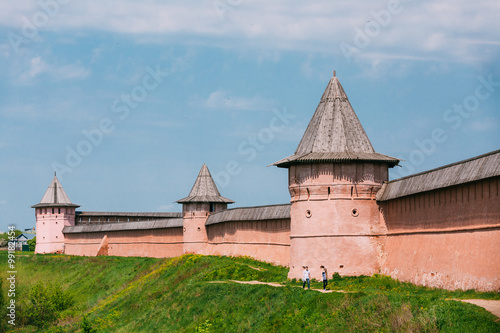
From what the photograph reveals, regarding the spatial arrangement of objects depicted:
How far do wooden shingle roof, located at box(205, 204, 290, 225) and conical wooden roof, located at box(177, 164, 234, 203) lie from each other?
221 centimetres

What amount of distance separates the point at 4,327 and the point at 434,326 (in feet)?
97.4

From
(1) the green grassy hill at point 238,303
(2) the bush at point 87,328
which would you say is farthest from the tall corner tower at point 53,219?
(2) the bush at point 87,328

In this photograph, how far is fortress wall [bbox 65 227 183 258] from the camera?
1839 inches

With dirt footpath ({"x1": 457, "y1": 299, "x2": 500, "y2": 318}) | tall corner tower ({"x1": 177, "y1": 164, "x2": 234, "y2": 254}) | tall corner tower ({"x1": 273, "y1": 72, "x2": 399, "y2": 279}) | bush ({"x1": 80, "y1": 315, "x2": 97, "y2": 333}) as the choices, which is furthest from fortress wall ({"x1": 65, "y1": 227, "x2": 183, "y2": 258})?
dirt footpath ({"x1": 457, "y1": 299, "x2": 500, "y2": 318})

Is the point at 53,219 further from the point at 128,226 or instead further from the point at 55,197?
the point at 128,226

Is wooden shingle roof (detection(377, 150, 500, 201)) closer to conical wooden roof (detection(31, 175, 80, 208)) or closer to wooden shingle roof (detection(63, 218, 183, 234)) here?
wooden shingle roof (detection(63, 218, 183, 234))

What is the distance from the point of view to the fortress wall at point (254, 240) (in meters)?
31.1

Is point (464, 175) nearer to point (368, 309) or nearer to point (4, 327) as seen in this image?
point (368, 309)

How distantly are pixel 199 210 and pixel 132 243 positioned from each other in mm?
11174

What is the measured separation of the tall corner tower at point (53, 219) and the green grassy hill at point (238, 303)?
15.7m

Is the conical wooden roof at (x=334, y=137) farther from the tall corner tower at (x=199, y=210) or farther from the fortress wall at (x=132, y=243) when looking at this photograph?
the fortress wall at (x=132, y=243)

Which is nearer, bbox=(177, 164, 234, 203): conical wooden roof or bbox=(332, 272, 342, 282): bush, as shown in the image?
bbox=(332, 272, 342, 282): bush

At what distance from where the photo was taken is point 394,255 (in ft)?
75.4

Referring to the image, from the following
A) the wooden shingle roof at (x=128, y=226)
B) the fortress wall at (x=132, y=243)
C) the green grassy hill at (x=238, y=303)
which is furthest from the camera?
the fortress wall at (x=132, y=243)
